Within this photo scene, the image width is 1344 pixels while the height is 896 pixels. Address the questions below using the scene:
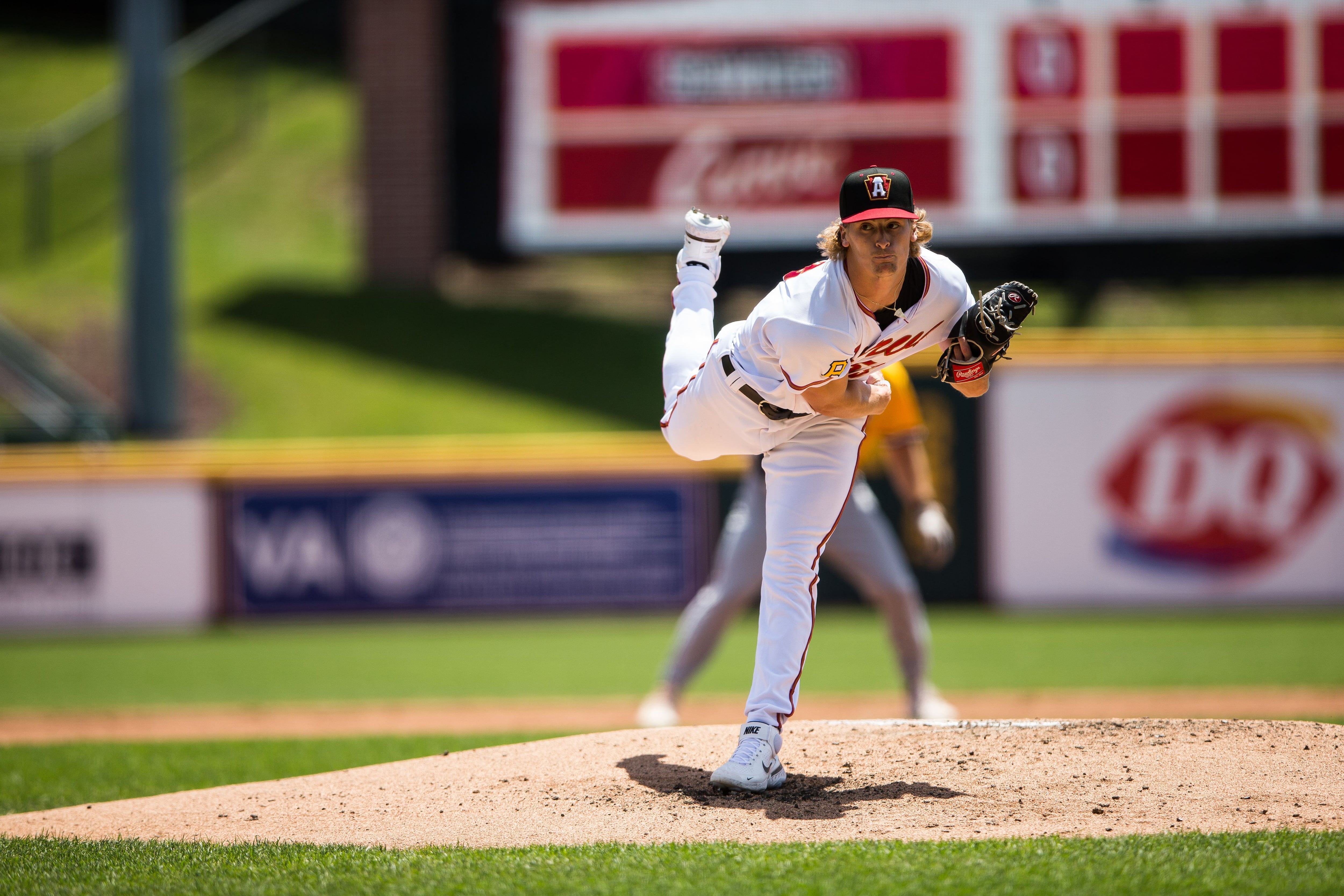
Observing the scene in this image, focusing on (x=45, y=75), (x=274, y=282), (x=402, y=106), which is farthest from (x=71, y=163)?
(x=45, y=75)

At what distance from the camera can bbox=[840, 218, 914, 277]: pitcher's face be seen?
10.4 feet

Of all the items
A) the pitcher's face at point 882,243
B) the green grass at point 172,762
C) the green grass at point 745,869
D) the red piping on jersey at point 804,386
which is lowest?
the green grass at point 172,762

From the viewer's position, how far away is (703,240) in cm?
390

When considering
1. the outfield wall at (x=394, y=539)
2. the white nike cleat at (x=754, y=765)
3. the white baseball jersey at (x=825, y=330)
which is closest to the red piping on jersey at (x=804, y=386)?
the white baseball jersey at (x=825, y=330)

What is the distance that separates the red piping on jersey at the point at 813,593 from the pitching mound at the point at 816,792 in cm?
20

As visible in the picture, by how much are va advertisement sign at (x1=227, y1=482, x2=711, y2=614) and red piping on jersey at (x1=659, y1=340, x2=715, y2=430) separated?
5.74 m

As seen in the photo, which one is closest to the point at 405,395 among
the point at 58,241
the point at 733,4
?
the point at 733,4

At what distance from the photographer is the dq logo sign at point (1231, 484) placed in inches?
360

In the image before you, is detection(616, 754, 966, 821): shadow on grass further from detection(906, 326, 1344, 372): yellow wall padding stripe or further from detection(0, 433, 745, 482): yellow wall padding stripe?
detection(906, 326, 1344, 372): yellow wall padding stripe

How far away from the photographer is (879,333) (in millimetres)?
3359

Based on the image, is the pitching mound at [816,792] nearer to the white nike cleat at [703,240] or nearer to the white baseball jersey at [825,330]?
the white baseball jersey at [825,330]

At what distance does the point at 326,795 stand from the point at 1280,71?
12331mm

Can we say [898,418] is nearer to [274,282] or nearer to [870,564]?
[870,564]

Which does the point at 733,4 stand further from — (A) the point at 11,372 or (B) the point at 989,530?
(A) the point at 11,372
